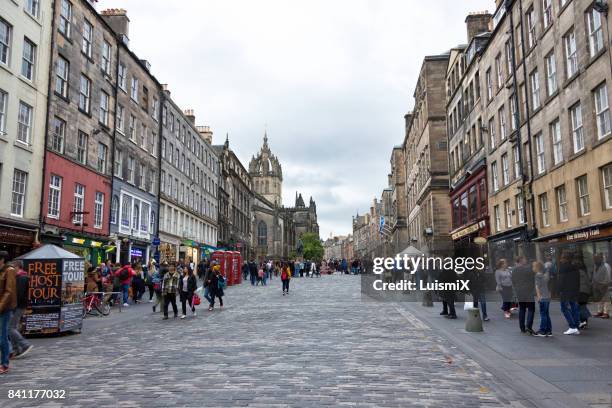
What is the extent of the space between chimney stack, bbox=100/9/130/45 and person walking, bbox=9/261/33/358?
29.1 meters

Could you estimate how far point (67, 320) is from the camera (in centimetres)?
1262

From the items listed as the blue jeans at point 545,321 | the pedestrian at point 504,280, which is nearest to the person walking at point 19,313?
the blue jeans at point 545,321

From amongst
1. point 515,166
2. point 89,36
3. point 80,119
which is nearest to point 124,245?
point 80,119

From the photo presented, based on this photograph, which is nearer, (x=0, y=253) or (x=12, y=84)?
(x=0, y=253)

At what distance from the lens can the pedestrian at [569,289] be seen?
1138cm

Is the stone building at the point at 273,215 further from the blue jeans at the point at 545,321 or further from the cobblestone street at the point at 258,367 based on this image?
the blue jeans at the point at 545,321

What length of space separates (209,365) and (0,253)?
148 inches

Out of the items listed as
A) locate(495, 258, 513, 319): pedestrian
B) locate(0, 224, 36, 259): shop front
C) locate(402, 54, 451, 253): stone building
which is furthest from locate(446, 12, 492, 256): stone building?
locate(0, 224, 36, 259): shop front

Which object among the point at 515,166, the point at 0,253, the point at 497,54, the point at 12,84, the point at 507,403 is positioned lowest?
the point at 507,403

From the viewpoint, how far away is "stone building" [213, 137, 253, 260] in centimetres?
6316

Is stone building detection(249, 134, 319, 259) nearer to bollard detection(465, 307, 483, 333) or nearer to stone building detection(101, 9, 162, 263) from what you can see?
stone building detection(101, 9, 162, 263)

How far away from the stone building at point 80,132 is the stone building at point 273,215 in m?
60.9

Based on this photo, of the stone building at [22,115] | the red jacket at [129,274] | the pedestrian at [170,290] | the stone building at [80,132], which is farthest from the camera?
the stone building at [80,132]

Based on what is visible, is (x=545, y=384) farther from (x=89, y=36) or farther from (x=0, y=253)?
(x=89, y=36)
